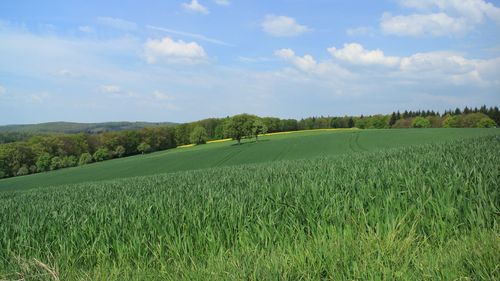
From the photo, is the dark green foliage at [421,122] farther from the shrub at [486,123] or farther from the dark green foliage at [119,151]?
the dark green foliage at [119,151]

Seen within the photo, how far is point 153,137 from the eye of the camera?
100 m

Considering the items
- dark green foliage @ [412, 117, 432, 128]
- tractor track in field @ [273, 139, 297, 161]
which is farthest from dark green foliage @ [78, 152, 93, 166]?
dark green foliage @ [412, 117, 432, 128]

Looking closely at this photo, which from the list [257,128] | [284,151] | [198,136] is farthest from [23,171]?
[284,151]

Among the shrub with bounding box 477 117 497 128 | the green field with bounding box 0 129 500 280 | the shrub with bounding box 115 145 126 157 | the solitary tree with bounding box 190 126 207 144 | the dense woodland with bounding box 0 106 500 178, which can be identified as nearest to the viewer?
the green field with bounding box 0 129 500 280

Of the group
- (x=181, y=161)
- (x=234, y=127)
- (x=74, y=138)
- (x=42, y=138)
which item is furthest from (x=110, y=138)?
(x=181, y=161)

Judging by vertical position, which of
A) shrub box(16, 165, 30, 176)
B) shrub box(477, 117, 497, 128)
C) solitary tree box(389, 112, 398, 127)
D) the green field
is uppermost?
solitary tree box(389, 112, 398, 127)

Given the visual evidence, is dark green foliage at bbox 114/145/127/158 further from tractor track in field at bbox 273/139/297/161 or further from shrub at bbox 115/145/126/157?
tractor track in field at bbox 273/139/297/161

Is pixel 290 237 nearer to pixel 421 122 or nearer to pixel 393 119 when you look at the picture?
pixel 421 122

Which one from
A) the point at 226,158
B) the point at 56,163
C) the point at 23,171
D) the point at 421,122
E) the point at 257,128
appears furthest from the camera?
the point at 421,122

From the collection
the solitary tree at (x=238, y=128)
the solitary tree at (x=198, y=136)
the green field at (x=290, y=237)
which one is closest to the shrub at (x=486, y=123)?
the solitary tree at (x=238, y=128)

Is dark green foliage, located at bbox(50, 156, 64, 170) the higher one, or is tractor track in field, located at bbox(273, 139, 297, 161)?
tractor track in field, located at bbox(273, 139, 297, 161)

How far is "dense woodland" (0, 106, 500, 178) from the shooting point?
247 feet

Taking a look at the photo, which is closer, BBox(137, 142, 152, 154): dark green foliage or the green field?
the green field

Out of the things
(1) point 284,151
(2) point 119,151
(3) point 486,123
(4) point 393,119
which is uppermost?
(4) point 393,119
